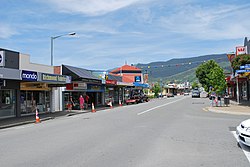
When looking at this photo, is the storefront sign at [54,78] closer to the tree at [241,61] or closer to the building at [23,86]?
the building at [23,86]

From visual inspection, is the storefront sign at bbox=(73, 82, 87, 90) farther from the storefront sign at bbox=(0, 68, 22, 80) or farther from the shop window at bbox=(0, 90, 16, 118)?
the storefront sign at bbox=(0, 68, 22, 80)

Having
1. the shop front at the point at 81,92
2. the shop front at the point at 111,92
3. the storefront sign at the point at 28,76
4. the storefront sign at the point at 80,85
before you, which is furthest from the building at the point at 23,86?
the shop front at the point at 111,92

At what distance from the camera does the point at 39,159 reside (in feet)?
25.2

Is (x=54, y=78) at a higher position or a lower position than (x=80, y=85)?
higher

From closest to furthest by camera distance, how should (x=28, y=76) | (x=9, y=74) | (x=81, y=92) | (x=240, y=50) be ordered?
(x=9, y=74) → (x=28, y=76) → (x=81, y=92) → (x=240, y=50)

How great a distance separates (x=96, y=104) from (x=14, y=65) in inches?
729

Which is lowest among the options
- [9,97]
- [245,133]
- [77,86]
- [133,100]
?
[133,100]

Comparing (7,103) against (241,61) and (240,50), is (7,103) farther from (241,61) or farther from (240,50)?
(240,50)

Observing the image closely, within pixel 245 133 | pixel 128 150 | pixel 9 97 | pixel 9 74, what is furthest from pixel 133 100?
pixel 245 133

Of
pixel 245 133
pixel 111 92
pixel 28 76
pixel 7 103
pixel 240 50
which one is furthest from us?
pixel 111 92

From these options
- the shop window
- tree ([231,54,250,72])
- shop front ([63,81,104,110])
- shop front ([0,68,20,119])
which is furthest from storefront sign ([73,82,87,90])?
tree ([231,54,250,72])

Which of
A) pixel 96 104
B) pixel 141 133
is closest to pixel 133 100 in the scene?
pixel 96 104

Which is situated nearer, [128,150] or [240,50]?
[128,150]

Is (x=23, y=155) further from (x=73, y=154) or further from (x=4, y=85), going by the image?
(x=4, y=85)
